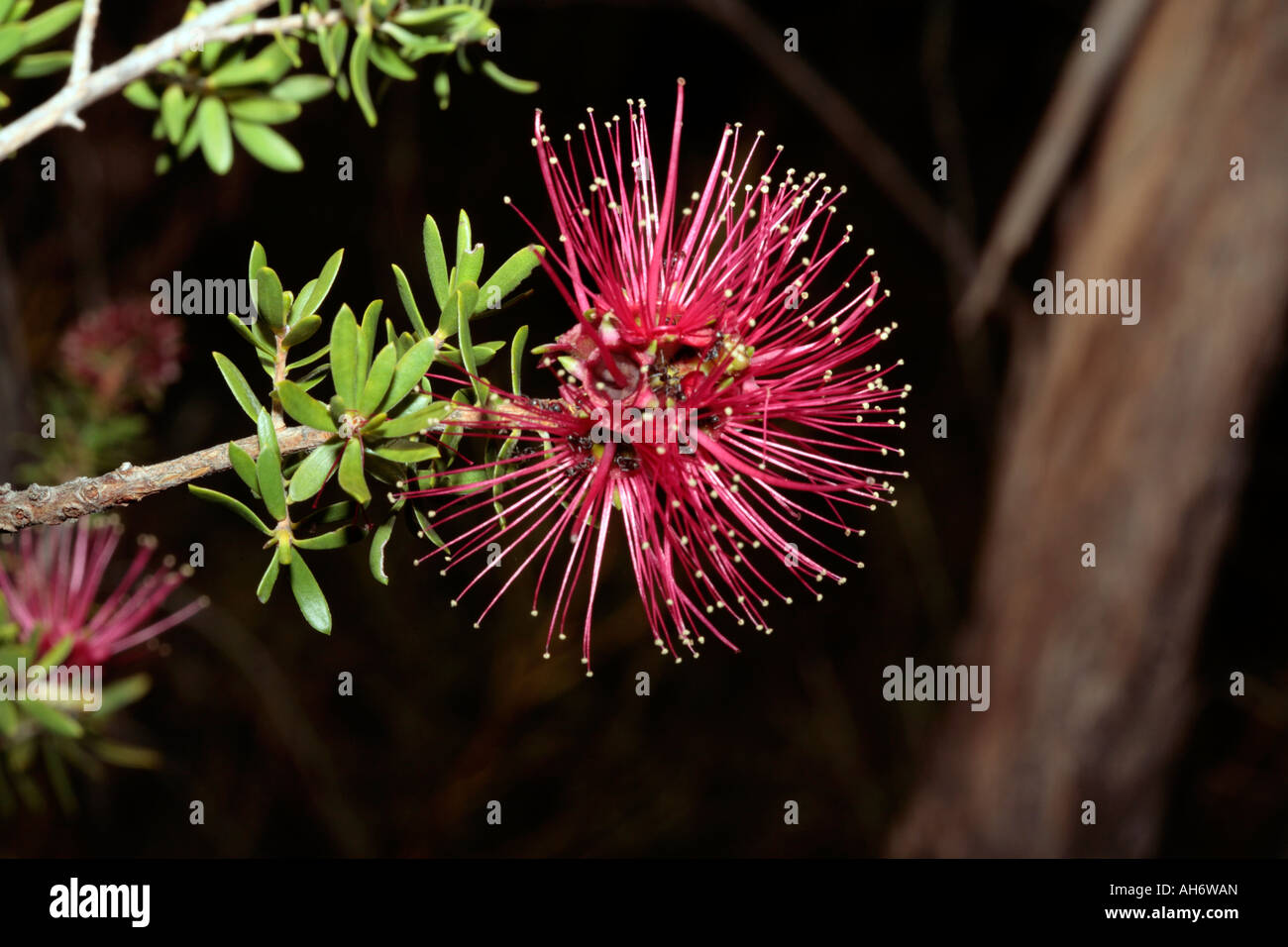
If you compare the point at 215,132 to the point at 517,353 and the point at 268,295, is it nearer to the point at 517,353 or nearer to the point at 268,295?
the point at 268,295

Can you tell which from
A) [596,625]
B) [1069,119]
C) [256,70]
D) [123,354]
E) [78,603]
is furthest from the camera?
[596,625]

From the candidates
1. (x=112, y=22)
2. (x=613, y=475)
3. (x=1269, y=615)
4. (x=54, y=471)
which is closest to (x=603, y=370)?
(x=613, y=475)

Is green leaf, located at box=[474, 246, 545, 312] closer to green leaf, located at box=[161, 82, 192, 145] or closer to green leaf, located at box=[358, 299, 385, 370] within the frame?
green leaf, located at box=[358, 299, 385, 370]

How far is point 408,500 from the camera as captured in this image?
31.5 inches

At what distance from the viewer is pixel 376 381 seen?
694 millimetres

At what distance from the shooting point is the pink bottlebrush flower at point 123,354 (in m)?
1.52

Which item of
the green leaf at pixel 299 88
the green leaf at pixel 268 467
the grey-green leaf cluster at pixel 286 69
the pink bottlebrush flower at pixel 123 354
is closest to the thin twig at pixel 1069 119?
the grey-green leaf cluster at pixel 286 69

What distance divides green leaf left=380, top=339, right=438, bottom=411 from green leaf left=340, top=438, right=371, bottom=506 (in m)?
0.04

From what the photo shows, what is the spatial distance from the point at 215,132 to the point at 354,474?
447 mm

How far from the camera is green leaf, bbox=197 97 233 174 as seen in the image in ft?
2.98

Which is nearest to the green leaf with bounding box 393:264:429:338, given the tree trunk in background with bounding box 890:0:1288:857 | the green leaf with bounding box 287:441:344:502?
the green leaf with bounding box 287:441:344:502

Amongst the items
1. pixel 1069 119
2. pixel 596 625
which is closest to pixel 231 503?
pixel 1069 119

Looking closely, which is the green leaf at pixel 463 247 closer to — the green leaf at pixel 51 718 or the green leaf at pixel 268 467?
the green leaf at pixel 268 467

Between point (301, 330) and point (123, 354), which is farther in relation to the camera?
point (123, 354)
